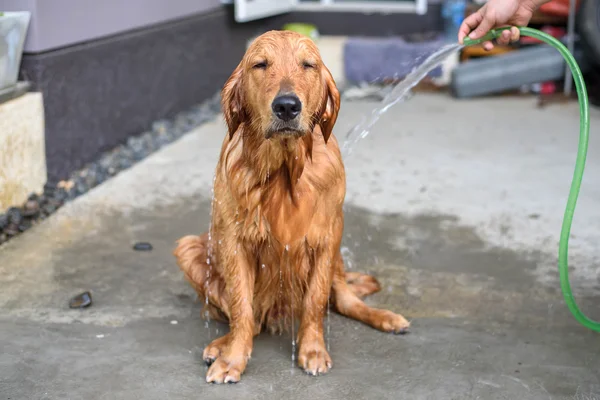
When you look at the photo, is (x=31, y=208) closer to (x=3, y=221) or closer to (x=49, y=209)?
(x=49, y=209)

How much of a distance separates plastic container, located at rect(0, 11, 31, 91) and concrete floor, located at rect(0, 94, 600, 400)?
91 cm

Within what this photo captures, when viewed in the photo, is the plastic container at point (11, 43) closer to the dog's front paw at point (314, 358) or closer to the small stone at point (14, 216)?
the small stone at point (14, 216)

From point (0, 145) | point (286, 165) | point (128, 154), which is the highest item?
point (286, 165)

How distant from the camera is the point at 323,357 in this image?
3.23 metres

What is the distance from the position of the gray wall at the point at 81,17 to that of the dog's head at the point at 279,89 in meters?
2.67

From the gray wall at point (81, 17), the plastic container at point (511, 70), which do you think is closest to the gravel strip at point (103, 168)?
the gray wall at point (81, 17)

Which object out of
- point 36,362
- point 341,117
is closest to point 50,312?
point 36,362

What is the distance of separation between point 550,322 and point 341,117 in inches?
158

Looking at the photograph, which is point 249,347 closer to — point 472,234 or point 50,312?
point 50,312

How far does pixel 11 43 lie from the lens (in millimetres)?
4863

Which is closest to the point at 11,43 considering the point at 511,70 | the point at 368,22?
the point at 511,70

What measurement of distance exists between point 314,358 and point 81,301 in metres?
1.27

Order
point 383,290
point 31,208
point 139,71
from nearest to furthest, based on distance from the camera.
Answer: point 383,290 → point 31,208 → point 139,71

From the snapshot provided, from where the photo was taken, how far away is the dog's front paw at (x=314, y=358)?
3.18m
